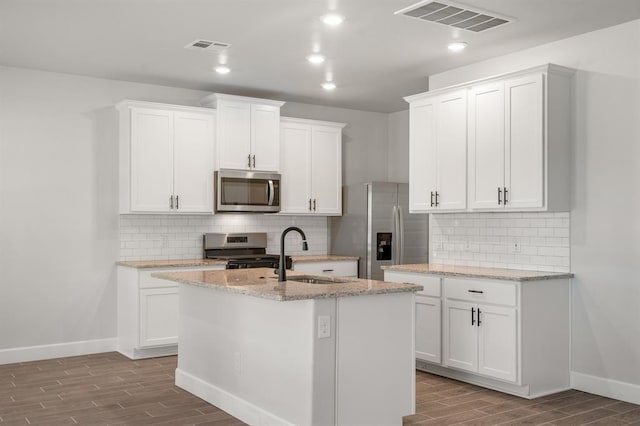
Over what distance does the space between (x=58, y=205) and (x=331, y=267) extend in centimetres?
303

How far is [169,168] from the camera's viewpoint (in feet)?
21.5

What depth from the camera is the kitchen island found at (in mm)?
3635

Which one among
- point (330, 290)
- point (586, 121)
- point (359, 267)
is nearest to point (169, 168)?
point (359, 267)

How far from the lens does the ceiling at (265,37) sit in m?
4.40

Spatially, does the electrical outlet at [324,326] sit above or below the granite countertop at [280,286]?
below

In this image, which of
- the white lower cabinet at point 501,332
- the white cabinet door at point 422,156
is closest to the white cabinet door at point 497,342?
the white lower cabinet at point 501,332

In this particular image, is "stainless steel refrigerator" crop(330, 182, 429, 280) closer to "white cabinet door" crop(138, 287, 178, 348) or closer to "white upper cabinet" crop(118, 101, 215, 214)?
"white upper cabinet" crop(118, 101, 215, 214)

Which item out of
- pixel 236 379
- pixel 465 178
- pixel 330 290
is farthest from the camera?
pixel 465 178

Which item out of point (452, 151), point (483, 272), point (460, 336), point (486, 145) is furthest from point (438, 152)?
point (460, 336)

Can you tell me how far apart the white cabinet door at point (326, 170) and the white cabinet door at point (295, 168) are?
3.5 inches

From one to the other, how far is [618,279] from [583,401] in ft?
3.14

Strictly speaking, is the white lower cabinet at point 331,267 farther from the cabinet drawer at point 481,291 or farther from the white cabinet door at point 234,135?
the cabinet drawer at point 481,291

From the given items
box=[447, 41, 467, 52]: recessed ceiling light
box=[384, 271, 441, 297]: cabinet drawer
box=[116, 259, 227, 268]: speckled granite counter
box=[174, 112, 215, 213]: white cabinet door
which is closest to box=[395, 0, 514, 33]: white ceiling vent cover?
box=[447, 41, 467, 52]: recessed ceiling light

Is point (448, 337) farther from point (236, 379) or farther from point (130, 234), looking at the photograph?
point (130, 234)
